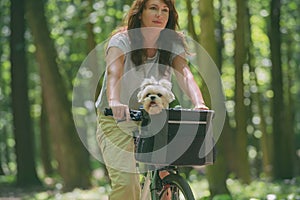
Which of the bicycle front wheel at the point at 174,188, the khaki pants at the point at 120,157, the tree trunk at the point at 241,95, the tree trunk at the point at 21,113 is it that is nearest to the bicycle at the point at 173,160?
the bicycle front wheel at the point at 174,188

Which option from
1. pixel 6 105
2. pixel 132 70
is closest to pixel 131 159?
pixel 132 70

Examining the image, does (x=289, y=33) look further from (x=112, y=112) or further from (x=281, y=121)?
(x=112, y=112)

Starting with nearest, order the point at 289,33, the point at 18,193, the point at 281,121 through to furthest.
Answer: the point at 18,193
the point at 281,121
the point at 289,33

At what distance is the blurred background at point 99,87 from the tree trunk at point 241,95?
18 mm

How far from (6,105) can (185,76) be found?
2482 centimetres

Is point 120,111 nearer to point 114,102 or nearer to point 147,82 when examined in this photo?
point 114,102

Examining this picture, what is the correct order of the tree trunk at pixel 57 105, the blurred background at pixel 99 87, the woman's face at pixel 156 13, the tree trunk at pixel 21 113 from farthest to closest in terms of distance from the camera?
the tree trunk at pixel 21 113 → the tree trunk at pixel 57 105 → the blurred background at pixel 99 87 → the woman's face at pixel 156 13

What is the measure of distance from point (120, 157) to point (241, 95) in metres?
8.73

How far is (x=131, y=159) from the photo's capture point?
16.1 ft

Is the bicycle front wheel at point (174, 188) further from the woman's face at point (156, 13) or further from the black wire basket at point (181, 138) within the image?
the woman's face at point (156, 13)

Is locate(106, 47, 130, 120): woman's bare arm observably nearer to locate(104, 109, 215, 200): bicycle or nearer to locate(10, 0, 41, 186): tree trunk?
locate(104, 109, 215, 200): bicycle

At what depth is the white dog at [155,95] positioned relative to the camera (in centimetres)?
445

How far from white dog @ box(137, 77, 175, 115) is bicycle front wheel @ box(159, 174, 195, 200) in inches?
18.2

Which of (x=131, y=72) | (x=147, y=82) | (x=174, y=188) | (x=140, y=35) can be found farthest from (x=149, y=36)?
(x=174, y=188)
